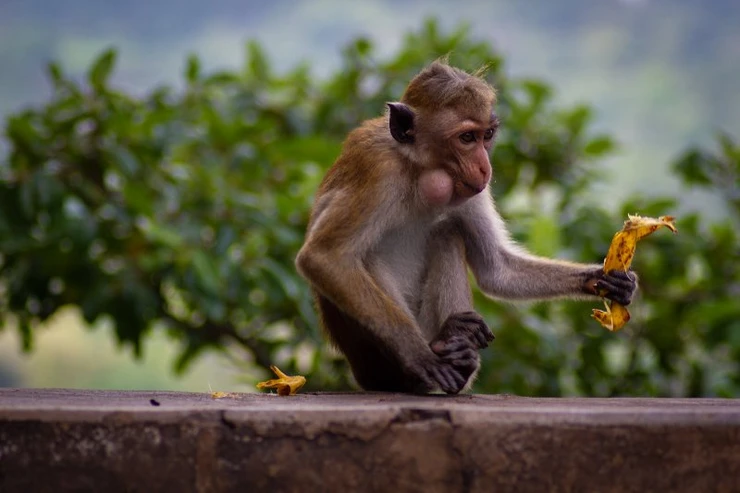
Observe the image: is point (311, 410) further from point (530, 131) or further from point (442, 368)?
point (530, 131)

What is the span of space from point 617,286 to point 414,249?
0.94 meters

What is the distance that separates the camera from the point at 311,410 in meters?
2.98

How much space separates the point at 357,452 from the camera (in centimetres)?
292

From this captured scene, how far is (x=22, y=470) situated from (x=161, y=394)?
3.46ft

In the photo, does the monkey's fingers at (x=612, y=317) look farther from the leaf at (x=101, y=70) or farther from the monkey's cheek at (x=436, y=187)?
the leaf at (x=101, y=70)

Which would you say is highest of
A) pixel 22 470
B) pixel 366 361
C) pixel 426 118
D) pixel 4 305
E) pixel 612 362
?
pixel 426 118

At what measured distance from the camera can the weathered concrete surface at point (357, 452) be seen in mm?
2895

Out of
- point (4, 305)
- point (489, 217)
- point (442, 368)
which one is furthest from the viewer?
point (4, 305)

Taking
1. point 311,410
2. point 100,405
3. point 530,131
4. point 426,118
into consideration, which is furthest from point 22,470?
point 530,131

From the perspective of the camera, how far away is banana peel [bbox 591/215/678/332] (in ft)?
14.5

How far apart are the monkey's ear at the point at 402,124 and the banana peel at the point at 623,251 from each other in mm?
1028

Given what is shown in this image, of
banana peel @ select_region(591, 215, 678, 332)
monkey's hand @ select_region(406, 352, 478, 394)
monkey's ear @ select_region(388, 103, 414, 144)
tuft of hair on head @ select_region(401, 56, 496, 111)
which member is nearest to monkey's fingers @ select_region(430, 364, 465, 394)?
monkey's hand @ select_region(406, 352, 478, 394)

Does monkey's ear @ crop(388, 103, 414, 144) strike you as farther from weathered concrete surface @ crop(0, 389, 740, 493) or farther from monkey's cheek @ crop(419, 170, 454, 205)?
weathered concrete surface @ crop(0, 389, 740, 493)

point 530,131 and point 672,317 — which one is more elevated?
point 530,131
